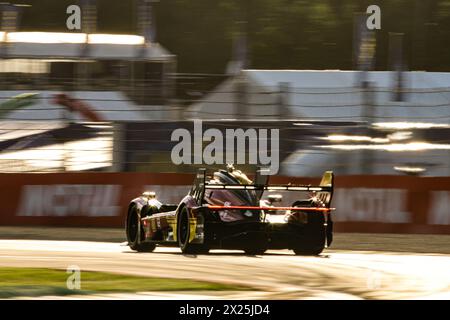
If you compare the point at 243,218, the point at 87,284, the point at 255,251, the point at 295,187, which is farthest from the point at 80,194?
the point at 87,284

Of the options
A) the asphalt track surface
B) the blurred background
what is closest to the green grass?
the asphalt track surface

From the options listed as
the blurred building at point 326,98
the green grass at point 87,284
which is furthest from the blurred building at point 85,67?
the green grass at point 87,284

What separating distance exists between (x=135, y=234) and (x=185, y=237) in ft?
5.82

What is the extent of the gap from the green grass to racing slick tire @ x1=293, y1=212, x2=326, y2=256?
308 cm

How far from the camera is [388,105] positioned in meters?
23.6

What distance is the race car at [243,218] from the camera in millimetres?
13336

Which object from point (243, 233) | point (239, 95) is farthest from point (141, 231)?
point (239, 95)

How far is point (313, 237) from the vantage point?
13.8m

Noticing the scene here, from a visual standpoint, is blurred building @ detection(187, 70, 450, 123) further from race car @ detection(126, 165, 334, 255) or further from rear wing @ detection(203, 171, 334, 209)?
race car @ detection(126, 165, 334, 255)

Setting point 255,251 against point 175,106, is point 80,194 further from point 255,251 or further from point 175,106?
point 255,251

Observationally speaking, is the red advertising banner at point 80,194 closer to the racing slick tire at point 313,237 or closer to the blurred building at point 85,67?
the racing slick tire at point 313,237
